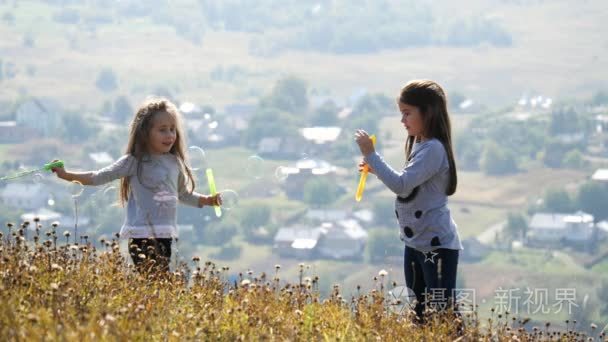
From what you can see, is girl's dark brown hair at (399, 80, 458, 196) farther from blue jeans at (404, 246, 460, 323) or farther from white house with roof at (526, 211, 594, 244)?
white house with roof at (526, 211, 594, 244)

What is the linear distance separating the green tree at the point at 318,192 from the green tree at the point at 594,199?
92.9 ft

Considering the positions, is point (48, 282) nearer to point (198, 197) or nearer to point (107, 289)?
point (107, 289)

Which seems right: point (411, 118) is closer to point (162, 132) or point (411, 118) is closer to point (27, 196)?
point (162, 132)

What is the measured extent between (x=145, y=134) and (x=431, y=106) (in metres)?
1.79

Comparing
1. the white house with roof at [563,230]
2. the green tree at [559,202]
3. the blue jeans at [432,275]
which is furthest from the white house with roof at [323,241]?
the blue jeans at [432,275]

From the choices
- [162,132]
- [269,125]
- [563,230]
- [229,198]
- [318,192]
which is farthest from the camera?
[269,125]

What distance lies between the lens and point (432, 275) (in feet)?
20.9

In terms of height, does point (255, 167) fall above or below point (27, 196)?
below

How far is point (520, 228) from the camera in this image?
370ft

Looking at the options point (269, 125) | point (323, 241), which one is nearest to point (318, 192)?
point (323, 241)

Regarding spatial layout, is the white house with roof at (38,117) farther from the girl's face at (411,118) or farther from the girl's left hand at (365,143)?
the girl's left hand at (365,143)

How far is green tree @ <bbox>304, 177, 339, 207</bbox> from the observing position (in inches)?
5098

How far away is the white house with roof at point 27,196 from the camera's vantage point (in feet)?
372

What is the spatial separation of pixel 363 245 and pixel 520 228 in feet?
51.8
